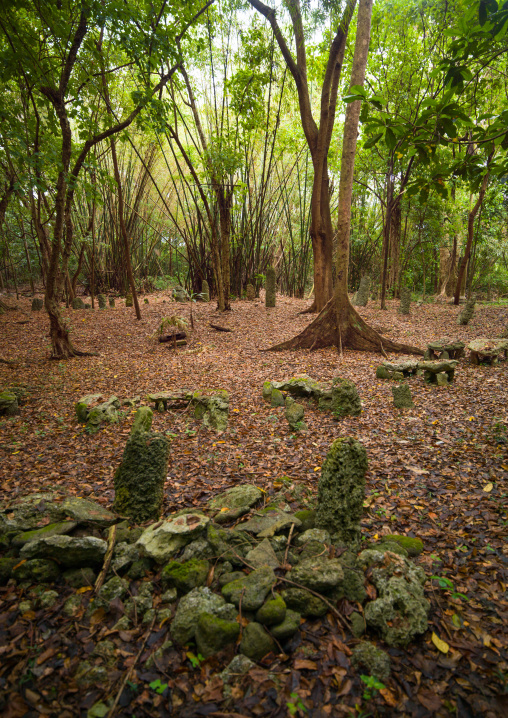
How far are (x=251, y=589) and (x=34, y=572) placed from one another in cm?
101

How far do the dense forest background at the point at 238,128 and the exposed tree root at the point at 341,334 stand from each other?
87.1 inches

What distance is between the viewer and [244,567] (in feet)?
5.98

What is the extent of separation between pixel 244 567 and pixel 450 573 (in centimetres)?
100

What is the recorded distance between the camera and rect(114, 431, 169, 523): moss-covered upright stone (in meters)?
2.28

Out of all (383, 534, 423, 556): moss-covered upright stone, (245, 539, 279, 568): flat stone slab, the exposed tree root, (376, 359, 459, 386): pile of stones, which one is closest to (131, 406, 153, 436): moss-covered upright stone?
(245, 539, 279, 568): flat stone slab

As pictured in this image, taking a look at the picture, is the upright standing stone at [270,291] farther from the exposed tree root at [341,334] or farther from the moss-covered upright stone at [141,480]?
the moss-covered upright stone at [141,480]

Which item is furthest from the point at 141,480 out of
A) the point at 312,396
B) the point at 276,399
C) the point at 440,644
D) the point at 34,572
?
the point at 312,396

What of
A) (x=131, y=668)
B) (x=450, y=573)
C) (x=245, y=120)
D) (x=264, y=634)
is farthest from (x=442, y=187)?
(x=245, y=120)

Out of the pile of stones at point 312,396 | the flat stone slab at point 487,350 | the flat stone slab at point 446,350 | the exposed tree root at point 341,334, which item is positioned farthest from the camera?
the exposed tree root at point 341,334

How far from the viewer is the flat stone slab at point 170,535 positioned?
1.84 metres

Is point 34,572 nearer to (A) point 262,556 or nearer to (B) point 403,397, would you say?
(A) point 262,556

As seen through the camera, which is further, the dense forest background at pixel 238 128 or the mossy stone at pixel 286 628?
the dense forest background at pixel 238 128

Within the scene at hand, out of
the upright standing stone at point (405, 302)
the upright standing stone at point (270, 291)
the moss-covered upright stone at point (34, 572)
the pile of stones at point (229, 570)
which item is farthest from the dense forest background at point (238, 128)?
the moss-covered upright stone at point (34, 572)

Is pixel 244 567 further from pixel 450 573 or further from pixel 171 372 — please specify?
pixel 171 372
